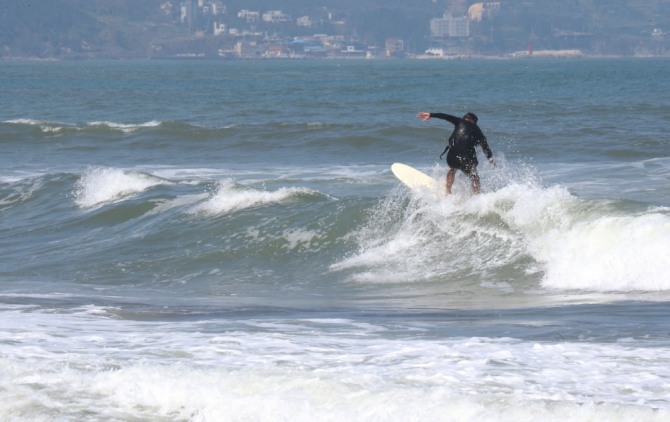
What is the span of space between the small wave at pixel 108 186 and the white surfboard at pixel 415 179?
485 cm

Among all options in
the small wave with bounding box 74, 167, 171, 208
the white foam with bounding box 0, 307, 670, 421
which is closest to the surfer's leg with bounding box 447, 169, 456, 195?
the small wave with bounding box 74, 167, 171, 208

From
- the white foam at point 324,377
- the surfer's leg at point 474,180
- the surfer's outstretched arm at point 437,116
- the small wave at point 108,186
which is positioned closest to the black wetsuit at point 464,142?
the surfer's outstretched arm at point 437,116

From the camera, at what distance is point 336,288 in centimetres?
1244

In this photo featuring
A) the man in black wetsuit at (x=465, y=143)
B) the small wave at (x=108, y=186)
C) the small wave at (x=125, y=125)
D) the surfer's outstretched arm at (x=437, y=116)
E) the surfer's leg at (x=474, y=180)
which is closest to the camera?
the surfer's outstretched arm at (x=437, y=116)

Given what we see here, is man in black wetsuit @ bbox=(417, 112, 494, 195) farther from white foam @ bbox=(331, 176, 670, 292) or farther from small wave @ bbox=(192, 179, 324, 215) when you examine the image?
small wave @ bbox=(192, 179, 324, 215)

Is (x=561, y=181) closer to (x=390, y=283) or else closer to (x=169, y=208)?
(x=169, y=208)

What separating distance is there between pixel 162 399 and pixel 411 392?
136 centimetres

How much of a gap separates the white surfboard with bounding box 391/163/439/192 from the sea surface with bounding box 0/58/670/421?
7.5 inches

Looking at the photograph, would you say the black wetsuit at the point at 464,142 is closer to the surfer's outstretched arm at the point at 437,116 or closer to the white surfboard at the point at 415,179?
the surfer's outstretched arm at the point at 437,116

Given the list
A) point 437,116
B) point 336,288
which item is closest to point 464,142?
point 437,116

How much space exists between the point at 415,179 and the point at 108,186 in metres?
5.95

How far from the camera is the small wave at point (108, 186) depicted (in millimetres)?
19156

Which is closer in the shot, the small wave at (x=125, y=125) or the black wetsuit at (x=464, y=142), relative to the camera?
the black wetsuit at (x=464, y=142)

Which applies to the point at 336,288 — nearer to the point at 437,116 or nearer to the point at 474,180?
the point at 437,116
